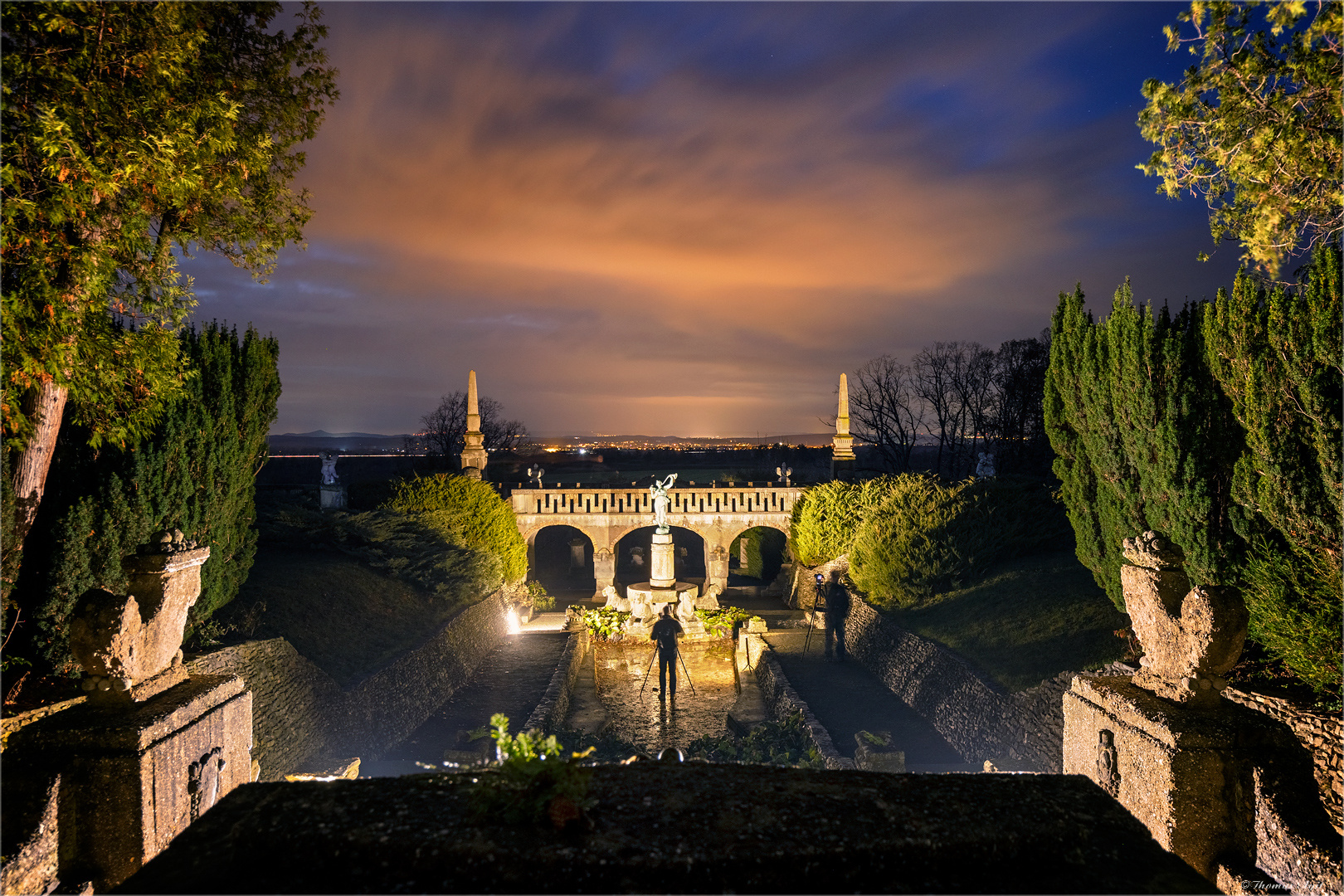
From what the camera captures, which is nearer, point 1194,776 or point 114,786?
point 1194,776

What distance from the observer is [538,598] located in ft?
82.6

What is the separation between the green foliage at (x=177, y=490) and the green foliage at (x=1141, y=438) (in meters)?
12.9

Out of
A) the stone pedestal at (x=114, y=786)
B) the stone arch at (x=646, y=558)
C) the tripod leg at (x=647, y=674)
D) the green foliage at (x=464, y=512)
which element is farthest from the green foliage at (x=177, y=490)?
the stone arch at (x=646, y=558)

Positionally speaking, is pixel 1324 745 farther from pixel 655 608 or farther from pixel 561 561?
pixel 561 561

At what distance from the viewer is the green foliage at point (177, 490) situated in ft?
27.5

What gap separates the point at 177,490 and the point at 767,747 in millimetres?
10022

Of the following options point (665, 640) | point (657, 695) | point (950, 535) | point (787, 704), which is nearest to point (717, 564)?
point (950, 535)

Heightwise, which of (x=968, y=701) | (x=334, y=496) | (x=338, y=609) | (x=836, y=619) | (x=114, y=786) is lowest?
(x=968, y=701)

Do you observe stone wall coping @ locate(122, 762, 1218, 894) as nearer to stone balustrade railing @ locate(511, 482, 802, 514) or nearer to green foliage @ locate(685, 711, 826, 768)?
green foliage @ locate(685, 711, 826, 768)

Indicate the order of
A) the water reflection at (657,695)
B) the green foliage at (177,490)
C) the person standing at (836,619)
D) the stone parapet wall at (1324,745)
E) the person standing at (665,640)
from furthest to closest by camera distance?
the person standing at (836,619), the person standing at (665,640), the water reflection at (657,695), the green foliage at (177,490), the stone parapet wall at (1324,745)

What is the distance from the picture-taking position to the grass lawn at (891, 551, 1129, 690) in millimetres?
11688

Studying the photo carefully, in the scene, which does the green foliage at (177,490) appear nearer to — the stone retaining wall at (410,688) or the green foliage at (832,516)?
the stone retaining wall at (410,688)

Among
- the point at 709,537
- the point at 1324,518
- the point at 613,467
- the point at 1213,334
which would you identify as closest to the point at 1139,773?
the point at 1324,518

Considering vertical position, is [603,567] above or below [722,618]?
above
